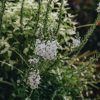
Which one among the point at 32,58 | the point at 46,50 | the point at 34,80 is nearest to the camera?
the point at 46,50

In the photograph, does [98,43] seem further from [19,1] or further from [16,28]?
[16,28]

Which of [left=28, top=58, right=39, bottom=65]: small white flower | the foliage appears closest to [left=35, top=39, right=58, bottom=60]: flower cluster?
[left=28, top=58, right=39, bottom=65]: small white flower

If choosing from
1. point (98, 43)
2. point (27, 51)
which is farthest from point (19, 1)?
point (98, 43)

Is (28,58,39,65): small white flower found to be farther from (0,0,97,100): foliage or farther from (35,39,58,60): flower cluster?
(0,0,97,100): foliage

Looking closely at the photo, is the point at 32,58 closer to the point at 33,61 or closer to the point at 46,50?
the point at 33,61

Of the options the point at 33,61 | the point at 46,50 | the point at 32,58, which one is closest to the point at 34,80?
the point at 33,61

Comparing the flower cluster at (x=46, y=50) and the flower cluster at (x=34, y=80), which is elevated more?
the flower cluster at (x=46, y=50)

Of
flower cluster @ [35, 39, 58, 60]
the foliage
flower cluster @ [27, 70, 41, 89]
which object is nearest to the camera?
flower cluster @ [35, 39, 58, 60]

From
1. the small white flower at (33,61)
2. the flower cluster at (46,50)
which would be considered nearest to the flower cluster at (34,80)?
the small white flower at (33,61)

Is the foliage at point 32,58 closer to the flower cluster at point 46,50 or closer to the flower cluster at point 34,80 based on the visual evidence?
the flower cluster at point 34,80

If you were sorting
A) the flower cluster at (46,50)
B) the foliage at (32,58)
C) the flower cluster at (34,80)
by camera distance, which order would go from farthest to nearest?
the foliage at (32,58) → the flower cluster at (34,80) → the flower cluster at (46,50)

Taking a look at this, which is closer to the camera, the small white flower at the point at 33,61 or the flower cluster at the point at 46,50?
the flower cluster at the point at 46,50

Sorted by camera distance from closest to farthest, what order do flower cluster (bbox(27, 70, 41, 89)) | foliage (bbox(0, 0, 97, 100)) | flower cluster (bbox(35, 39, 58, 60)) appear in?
flower cluster (bbox(35, 39, 58, 60)) → flower cluster (bbox(27, 70, 41, 89)) → foliage (bbox(0, 0, 97, 100))

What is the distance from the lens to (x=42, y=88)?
3.66 m
